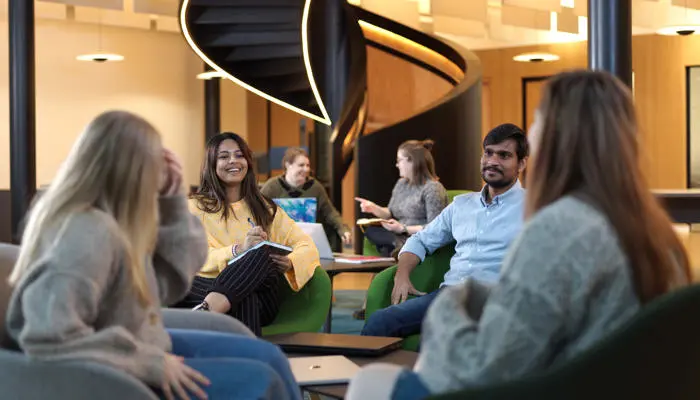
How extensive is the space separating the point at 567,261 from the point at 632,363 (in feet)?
0.66

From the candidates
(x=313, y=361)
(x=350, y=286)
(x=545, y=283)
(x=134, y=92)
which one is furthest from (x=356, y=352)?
(x=134, y=92)

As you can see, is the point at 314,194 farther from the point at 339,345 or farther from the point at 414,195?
the point at 339,345

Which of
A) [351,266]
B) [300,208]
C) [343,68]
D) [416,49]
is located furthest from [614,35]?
[416,49]

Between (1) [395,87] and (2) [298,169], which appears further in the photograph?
(1) [395,87]

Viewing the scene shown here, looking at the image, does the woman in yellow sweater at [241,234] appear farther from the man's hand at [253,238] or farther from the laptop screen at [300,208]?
the laptop screen at [300,208]

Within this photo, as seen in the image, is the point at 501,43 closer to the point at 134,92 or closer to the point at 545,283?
the point at 134,92

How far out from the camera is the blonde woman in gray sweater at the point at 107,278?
1.91 metres

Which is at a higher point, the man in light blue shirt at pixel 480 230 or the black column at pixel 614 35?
the black column at pixel 614 35

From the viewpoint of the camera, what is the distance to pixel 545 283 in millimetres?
1633

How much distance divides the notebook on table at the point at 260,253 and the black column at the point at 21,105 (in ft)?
20.4

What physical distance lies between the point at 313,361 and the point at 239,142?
160cm

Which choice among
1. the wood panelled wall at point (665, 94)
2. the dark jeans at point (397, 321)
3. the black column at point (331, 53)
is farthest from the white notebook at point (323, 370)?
the wood panelled wall at point (665, 94)

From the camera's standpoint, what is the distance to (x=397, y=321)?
357cm

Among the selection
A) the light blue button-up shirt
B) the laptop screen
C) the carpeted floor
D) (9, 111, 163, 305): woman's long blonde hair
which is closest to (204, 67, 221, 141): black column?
the carpeted floor
